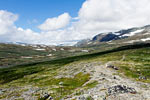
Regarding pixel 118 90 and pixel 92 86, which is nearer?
pixel 118 90

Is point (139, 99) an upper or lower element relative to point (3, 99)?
upper

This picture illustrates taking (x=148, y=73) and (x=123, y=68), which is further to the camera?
(x=123, y=68)

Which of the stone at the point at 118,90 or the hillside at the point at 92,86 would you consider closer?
the stone at the point at 118,90

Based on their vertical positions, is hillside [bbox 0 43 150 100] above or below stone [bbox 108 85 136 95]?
below

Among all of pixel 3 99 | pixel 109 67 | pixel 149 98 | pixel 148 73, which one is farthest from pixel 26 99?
pixel 148 73

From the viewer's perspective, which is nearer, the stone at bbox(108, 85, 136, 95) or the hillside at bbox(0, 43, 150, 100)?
the stone at bbox(108, 85, 136, 95)

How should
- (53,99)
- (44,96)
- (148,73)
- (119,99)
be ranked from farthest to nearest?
(148,73) < (44,96) < (53,99) < (119,99)

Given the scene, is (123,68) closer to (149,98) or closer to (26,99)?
(149,98)

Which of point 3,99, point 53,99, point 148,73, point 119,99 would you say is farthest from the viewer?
point 148,73

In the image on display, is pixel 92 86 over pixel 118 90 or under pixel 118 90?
under

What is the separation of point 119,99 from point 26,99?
34.2m

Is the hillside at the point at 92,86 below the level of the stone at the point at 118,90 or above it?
below

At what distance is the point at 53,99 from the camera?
4266cm

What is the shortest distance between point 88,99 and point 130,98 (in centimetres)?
950
